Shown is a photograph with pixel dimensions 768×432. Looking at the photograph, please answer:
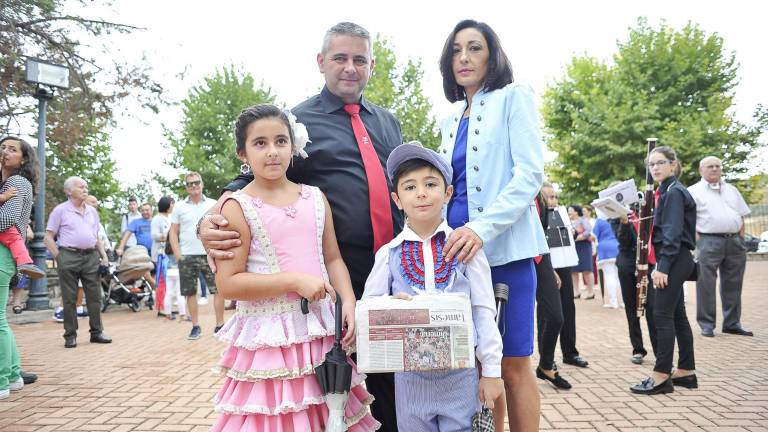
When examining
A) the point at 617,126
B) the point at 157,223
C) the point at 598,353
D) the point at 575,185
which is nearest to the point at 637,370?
the point at 598,353

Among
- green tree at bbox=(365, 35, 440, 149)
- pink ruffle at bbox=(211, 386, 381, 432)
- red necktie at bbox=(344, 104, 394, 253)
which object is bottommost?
pink ruffle at bbox=(211, 386, 381, 432)

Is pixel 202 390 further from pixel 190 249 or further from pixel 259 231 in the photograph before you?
pixel 190 249

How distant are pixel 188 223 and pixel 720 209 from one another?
7.77 metres

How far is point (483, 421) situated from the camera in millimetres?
2242

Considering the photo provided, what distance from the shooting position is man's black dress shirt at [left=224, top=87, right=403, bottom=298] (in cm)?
276

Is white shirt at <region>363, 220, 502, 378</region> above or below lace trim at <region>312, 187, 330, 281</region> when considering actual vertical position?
below

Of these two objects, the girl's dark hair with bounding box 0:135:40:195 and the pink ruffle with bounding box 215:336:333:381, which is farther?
the girl's dark hair with bounding box 0:135:40:195

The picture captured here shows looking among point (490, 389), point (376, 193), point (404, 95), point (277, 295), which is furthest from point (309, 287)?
point (404, 95)

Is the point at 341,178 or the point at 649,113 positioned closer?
the point at 341,178

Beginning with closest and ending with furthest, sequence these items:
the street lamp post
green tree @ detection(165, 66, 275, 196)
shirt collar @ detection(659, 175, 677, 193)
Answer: shirt collar @ detection(659, 175, 677, 193), the street lamp post, green tree @ detection(165, 66, 275, 196)

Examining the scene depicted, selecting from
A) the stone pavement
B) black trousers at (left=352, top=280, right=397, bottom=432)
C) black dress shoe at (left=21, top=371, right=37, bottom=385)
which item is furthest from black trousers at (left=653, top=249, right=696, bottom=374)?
black dress shoe at (left=21, top=371, right=37, bottom=385)

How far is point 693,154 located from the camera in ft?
76.6

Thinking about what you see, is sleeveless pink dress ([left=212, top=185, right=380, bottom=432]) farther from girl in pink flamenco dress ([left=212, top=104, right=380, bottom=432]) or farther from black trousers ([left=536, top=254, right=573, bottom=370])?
black trousers ([left=536, top=254, right=573, bottom=370])

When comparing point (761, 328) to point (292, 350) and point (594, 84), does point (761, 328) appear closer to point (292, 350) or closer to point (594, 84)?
point (292, 350)
